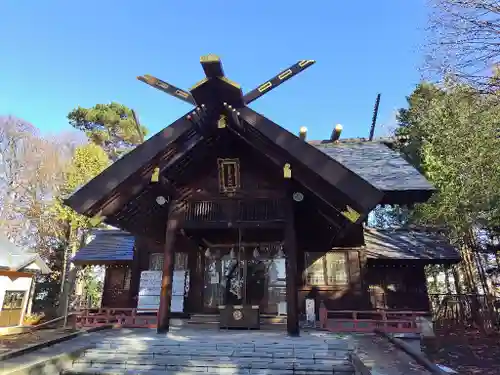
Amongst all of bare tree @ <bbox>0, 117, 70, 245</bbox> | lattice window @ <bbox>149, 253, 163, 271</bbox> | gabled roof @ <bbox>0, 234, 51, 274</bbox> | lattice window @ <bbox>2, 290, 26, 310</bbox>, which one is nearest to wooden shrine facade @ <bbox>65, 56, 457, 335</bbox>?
lattice window @ <bbox>149, 253, 163, 271</bbox>

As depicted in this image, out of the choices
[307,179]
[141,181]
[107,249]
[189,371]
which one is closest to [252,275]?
[307,179]

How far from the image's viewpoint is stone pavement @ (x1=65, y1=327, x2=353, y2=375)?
5.69m

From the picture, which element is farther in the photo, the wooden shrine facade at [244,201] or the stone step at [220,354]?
the wooden shrine facade at [244,201]

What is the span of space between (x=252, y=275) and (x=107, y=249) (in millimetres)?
7966

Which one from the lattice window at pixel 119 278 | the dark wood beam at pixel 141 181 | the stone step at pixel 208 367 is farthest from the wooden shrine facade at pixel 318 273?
the stone step at pixel 208 367

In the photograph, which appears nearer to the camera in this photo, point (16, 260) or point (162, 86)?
point (162, 86)

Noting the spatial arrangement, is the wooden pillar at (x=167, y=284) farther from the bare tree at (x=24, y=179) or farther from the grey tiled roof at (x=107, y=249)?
the bare tree at (x=24, y=179)

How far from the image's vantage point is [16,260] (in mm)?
19141

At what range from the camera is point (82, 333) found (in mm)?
7574

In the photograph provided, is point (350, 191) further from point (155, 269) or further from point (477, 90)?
point (155, 269)

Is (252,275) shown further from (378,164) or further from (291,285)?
(378,164)

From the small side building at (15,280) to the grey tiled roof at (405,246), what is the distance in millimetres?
18591

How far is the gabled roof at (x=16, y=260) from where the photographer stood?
18609 millimetres

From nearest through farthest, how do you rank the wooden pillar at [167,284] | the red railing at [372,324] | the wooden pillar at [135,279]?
the wooden pillar at [167,284]
the red railing at [372,324]
the wooden pillar at [135,279]
